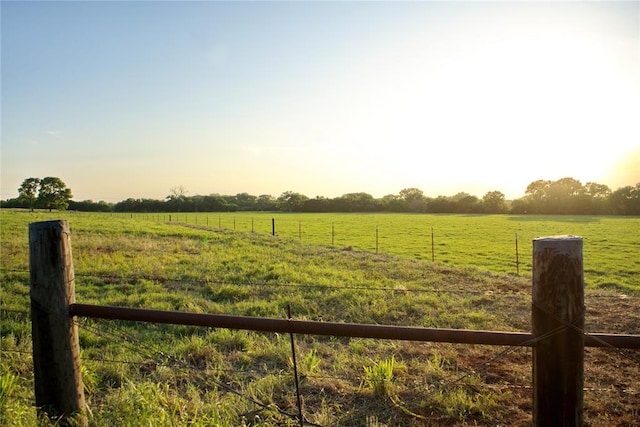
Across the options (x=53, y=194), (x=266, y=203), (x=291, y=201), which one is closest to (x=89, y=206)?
(x=53, y=194)

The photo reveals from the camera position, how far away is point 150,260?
16312 millimetres

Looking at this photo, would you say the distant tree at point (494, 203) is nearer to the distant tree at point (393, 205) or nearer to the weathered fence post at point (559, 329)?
the distant tree at point (393, 205)

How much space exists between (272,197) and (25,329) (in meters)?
132

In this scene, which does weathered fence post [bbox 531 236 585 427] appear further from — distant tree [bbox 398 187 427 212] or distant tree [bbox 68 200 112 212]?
distant tree [bbox 68 200 112 212]

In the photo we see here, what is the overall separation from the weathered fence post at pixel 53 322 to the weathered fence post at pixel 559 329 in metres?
2.98

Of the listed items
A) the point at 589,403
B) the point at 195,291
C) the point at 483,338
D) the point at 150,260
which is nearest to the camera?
the point at 483,338

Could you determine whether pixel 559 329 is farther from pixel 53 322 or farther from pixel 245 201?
pixel 245 201

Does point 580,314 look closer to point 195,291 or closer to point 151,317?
point 151,317

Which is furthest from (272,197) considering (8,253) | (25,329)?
(25,329)

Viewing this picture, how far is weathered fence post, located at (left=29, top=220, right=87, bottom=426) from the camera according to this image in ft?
9.32

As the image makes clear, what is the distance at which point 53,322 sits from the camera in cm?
288

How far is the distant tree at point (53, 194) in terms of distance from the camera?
105 meters

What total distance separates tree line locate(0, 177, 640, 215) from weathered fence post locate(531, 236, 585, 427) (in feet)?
293

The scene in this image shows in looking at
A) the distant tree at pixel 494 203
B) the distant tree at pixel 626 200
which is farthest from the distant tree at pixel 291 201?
the distant tree at pixel 626 200
